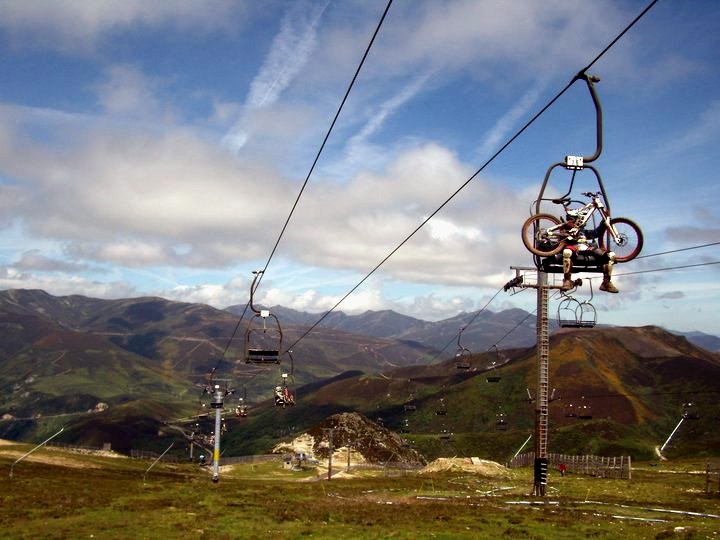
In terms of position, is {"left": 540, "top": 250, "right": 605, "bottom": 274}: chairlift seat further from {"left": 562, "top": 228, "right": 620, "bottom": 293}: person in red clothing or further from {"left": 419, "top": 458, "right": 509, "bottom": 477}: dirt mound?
{"left": 419, "top": 458, "right": 509, "bottom": 477}: dirt mound

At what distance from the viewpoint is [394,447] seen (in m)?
140

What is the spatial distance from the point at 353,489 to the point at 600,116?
44.6 m

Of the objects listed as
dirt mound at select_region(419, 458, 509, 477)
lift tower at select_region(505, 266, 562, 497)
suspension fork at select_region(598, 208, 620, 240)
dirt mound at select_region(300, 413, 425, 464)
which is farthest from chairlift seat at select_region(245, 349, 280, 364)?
dirt mound at select_region(300, 413, 425, 464)

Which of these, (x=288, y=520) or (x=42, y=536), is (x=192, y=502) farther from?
(x=42, y=536)

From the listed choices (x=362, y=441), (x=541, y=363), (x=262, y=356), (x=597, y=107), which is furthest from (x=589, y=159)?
(x=362, y=441)

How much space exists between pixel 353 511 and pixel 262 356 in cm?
1410

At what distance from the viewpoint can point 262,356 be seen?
46875mm

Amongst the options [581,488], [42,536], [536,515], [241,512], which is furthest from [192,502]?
[581,488]

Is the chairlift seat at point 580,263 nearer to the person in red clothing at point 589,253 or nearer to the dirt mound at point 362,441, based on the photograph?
the person in red clothing at point 589,253

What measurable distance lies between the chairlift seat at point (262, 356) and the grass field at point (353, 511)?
33.4ft

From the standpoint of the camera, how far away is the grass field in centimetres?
3058

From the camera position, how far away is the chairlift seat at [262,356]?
4475 cm

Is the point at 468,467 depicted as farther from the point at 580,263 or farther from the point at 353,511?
the point at 580,263

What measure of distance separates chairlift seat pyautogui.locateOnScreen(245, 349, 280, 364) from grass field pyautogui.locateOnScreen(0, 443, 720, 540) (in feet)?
33.4
